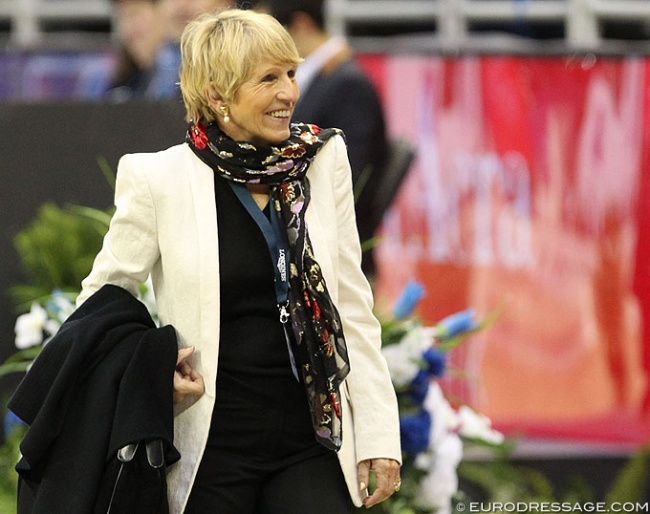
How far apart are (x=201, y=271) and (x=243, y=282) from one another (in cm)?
10

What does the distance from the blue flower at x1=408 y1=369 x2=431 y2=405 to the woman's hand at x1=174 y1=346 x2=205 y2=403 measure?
1402 mm

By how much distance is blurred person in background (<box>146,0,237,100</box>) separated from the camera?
6.97m

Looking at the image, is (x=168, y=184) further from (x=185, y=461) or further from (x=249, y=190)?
(x=185, y=461)

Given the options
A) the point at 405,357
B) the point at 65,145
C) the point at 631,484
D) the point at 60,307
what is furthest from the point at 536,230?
the point at 60,307

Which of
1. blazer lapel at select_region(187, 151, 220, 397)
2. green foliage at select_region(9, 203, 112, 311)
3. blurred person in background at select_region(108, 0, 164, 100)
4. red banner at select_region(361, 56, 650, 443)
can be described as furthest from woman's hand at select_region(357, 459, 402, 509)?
blurred person in background at select_region(108, 0, 164, 100)

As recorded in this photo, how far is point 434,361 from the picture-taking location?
4750 millimetres

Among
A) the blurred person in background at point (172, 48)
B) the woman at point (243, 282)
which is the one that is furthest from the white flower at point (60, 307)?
the blurred person in background at point (172, 48)

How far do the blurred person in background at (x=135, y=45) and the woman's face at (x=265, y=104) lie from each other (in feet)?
12.5

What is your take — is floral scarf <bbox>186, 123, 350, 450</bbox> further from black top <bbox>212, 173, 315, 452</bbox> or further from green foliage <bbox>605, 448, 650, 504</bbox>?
green foliage <bbox>605, 448, 650, 504</bbox>

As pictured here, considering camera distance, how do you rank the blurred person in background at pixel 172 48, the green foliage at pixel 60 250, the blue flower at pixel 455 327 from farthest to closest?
the blurred person in background at pixel 172 48 → the green foliage at pixel 60 250 → the blue flower at pixel 455 327

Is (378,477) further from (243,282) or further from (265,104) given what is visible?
(265,104)

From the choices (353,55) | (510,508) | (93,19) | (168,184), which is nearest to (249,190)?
(168,184)

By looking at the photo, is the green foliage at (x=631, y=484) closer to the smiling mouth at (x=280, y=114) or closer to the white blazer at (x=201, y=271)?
the white blazer at (x=201, y=271)

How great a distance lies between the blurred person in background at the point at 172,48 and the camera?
697 cm
